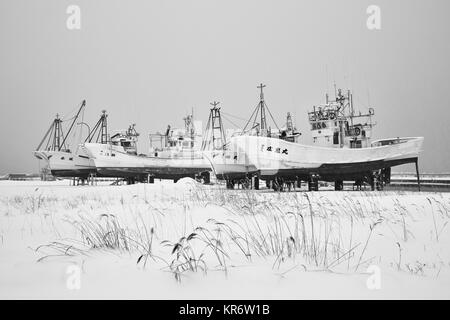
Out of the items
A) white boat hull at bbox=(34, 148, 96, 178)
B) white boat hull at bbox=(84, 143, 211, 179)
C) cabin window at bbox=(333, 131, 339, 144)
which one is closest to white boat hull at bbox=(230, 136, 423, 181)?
cabin window at bbox=(333, 131, 339, 144)

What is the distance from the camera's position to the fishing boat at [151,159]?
3478cm

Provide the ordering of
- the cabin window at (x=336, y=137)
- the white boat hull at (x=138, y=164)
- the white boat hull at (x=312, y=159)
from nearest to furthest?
the white boat hull at (x=312, y=159), the cabin window at (x=336, y=137), the white boat hull at (x=138, y=164)

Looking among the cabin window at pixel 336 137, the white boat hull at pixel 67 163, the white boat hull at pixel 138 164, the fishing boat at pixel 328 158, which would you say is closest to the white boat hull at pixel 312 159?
the fishing boat at pixel 328 158

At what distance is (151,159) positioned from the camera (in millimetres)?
36281

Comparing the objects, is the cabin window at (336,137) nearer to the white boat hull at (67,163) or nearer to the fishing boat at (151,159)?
the fishing boat at (151,159)

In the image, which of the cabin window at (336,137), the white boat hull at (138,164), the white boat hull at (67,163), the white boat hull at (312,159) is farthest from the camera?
the white boat hull at (67,163)

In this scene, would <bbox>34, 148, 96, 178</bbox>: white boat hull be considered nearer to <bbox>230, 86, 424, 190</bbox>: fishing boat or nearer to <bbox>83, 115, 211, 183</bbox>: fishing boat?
<bbox>83, 115, 211, 183</bbox>: fishing boat

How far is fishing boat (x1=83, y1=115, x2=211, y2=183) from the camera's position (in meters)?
34.8

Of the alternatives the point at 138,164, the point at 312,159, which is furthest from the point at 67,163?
the point at 312,159

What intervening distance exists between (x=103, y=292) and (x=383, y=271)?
2.95 meters

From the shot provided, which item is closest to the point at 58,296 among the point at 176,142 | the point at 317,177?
the point at 317,177

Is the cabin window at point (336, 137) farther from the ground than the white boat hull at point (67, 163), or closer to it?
farther from the ground

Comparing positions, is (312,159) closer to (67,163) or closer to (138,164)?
(138,164)
